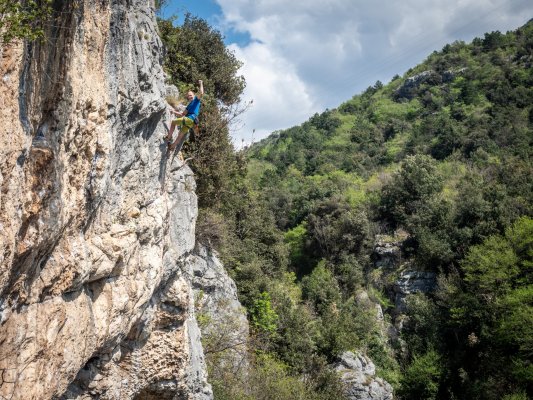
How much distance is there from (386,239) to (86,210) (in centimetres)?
3082

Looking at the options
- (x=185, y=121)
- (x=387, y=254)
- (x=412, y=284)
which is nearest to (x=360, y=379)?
(x=412, y=284)

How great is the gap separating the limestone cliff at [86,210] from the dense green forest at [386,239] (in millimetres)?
6027

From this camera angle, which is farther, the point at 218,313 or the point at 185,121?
the point at 218,313

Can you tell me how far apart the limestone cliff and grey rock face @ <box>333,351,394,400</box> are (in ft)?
48.7

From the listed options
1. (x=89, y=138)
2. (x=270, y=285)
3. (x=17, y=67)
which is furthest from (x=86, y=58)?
(x=270, y=285)

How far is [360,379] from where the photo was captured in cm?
2264

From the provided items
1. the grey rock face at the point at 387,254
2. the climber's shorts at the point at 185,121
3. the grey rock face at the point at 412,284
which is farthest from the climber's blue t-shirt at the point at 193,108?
the grey rock face at the point at 387,254

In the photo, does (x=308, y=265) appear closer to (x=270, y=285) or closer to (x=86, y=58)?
(x=270, y=285)

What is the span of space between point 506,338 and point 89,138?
73.6 feet

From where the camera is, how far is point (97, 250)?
6.71 meters

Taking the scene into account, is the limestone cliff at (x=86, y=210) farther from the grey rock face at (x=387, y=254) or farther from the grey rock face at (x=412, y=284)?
the grey rock face at (x=387, y=254)

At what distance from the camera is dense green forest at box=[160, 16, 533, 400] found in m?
17.3

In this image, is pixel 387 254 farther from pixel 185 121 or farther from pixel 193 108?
pixel 185 121

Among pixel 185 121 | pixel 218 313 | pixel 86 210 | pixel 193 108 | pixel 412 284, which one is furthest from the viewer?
pixel 412 284
